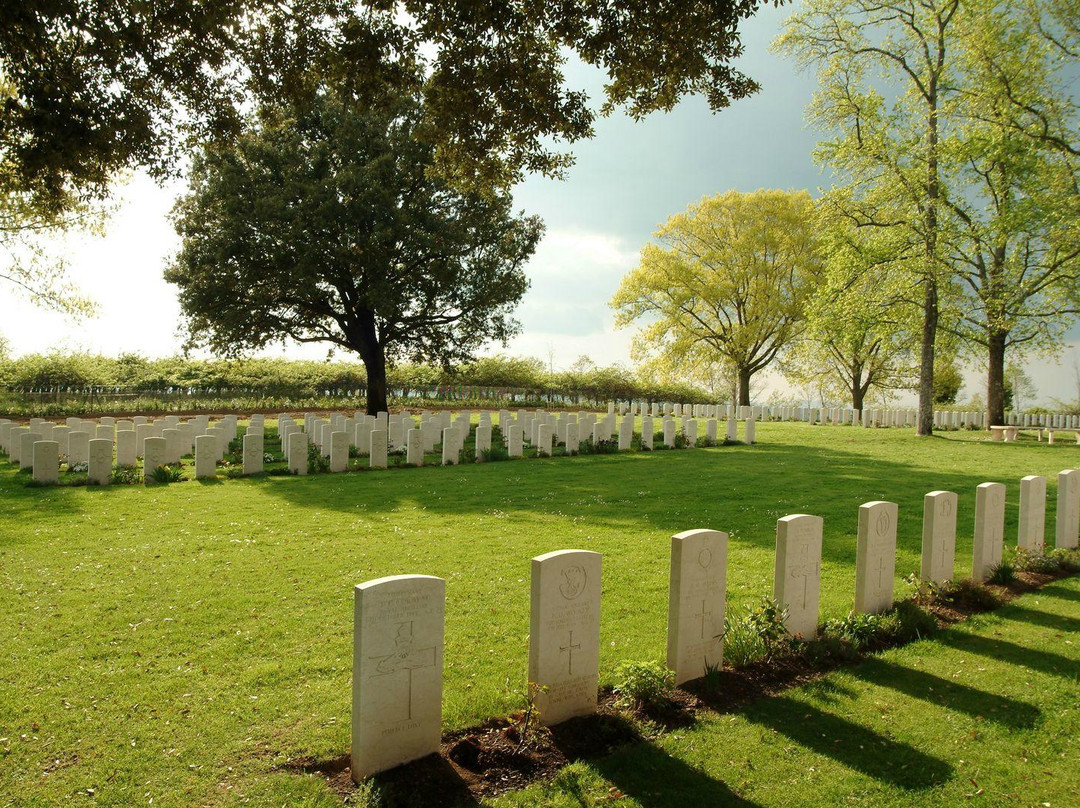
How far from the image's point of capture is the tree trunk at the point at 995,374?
83.6 feet

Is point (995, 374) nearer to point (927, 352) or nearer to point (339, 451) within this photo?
point (927, 352)

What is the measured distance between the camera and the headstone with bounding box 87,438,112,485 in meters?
11.7

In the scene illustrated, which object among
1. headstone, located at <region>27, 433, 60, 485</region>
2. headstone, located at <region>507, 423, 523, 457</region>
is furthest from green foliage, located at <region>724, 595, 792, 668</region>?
headstone, located at <region>27, 433, 60, 485</region>

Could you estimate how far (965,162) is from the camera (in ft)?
78.2

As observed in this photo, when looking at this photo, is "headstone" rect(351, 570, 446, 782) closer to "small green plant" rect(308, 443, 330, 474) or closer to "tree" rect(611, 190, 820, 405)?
"small green plant" rect(308, 443, 330, 474)

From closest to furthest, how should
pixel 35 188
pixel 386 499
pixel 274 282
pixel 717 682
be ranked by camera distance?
pixel 717 682
pixel 35 188
pixel 386 499
pixel 274 282

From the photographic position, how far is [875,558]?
5496 millimetres

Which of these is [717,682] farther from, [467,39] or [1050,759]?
[467,39]

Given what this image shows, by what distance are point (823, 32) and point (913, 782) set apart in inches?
1082

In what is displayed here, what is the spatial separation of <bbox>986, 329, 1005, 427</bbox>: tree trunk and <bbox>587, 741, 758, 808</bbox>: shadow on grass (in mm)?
27104

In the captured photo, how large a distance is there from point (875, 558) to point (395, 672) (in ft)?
13.8

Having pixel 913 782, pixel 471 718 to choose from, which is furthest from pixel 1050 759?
pixel 471 718

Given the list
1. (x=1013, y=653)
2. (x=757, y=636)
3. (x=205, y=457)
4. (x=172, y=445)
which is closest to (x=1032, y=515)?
(x=1013, y=653)

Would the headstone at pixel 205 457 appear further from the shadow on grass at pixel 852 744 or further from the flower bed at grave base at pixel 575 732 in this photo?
the shadow on grass at pixel 852 744
